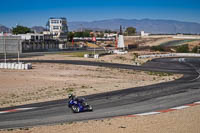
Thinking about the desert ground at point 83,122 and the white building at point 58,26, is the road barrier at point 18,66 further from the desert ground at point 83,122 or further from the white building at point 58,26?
the white building at point 58,26

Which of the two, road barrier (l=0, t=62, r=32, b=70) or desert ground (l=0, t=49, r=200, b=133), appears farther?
road barrier (l=0, t=62, r=32, b=70)

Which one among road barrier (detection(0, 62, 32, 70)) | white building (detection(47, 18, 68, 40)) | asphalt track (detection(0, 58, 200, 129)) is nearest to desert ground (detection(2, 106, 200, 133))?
asphalt track (detection(0, 58, 200, 129))

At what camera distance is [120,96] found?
977 inches

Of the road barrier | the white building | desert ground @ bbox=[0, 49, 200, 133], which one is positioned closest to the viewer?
desert ground @ bbox=[0, 49, 200, 133]

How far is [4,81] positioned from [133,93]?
1494cm

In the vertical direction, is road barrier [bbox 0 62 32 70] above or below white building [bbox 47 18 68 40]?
below

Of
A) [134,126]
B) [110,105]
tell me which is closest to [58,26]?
[110,105]

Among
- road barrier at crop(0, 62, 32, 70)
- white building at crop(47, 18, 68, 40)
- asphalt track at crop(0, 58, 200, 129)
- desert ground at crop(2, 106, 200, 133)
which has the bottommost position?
asphalt track at crop(0, 58, 200, 129)

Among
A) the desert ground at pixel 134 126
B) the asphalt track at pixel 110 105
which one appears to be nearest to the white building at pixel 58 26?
the asphalt track at pixel 110 105

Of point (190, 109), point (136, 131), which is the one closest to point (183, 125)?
point (136, 131)

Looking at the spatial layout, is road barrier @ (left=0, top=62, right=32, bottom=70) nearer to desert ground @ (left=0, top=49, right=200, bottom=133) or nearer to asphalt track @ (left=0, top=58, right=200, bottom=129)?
desert ground @ (left=0, top=49, right=200, bottom=133)

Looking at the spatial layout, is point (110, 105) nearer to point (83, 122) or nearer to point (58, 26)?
point (83, 122)

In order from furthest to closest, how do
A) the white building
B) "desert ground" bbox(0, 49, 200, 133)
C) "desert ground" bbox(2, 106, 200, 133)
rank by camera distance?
the white building
"desert ground" bbox(0, 49, 200, 133)
"desert ground" bbox(2, 106, 200, 133)

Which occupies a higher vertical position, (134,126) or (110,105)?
(134,126)
